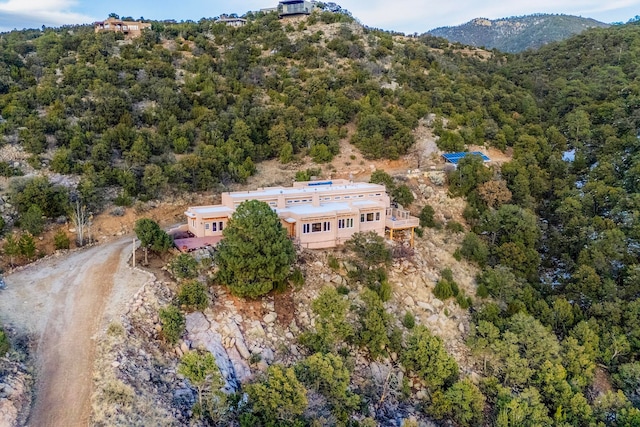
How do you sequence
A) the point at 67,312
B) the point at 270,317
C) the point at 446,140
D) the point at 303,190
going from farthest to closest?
the point at 446,140, the point at 303,190, the point at 270,317, the point at 67,312

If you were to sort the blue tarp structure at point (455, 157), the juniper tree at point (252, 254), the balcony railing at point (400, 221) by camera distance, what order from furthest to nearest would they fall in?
the blue tarp structure at point (455, 157) < the balcony railing at point (400, 221) < the juniper tree at point (252, 254)

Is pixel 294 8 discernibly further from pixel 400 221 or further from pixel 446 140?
pixel 400 221

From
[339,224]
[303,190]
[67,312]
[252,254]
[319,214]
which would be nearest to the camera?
[67,312]

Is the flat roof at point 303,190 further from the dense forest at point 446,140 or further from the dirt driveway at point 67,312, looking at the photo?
the dirt driveway at point 67,312

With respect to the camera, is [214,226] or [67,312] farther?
[214,226]

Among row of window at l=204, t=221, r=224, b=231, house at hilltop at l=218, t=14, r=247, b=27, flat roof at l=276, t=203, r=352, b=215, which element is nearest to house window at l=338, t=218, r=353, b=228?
flat roof at l=276, t=203, r=352, b=215

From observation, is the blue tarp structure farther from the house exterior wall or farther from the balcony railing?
the house exterior wall

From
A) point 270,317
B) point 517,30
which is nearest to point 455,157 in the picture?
point 270,317

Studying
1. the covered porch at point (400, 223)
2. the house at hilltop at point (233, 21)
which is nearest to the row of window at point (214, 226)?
the covered porch at point (400, 223)
